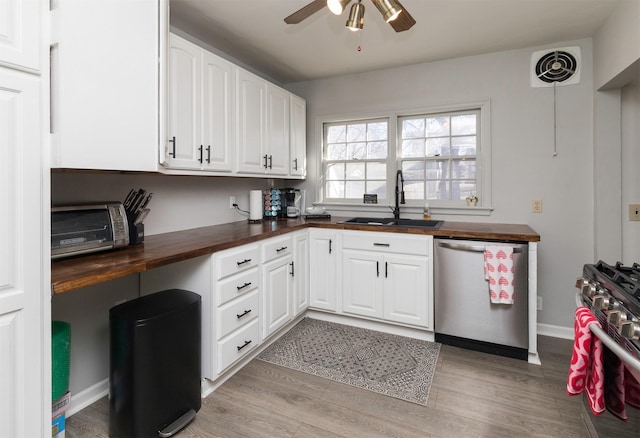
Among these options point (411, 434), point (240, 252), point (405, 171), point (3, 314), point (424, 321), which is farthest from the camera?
point (405, 171)

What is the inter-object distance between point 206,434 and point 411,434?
1.06m

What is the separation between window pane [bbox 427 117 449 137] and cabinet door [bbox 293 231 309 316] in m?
1.64

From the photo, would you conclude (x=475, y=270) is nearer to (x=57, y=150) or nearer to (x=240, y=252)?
(x=240, y=252)

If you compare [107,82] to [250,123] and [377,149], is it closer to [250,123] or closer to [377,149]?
[250,123]

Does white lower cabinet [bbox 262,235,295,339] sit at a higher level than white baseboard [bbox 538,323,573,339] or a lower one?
higher

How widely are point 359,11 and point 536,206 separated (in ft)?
7.64

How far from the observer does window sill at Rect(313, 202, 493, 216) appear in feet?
10.4

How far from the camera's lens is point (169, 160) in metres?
2.11

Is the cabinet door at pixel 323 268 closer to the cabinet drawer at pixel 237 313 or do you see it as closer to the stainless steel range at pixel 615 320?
the cabinet drawer at pixel 237 313

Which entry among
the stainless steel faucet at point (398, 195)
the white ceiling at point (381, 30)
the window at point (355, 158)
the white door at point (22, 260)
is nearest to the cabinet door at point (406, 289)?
→ the stainless steel faucet at point (398, 195)

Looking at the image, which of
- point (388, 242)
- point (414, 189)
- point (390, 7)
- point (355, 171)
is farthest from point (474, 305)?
point (390, 7)

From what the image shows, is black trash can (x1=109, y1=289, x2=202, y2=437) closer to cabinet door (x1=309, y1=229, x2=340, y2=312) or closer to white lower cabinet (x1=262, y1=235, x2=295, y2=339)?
white lower cabinet (x1=262, y1=235, x2=295, y2=339)

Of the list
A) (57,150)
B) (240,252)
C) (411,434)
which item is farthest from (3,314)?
(411,434)

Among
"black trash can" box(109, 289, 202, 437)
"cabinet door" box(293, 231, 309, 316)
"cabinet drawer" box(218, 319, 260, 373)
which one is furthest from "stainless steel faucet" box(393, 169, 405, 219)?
"black trash can" box(109, 289, 202, 437)
